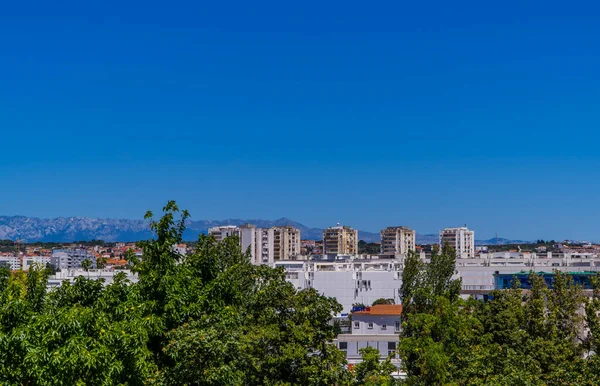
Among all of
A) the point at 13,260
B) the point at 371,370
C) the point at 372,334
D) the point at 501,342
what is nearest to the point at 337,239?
the point at 13,260

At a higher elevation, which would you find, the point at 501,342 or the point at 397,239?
the point at 397,239

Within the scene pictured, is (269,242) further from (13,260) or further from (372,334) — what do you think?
(372,334)

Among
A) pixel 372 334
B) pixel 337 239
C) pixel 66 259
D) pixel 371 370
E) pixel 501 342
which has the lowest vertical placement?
pixel 372 334

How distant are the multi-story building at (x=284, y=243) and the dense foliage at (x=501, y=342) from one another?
368 ft

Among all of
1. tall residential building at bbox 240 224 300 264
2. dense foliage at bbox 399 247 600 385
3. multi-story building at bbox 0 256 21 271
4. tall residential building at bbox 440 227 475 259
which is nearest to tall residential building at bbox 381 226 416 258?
tall residential building at bbox 440 227 475 259

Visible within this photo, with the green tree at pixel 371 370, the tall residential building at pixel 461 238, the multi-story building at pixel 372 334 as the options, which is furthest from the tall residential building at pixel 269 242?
the green tree at pixel 371 370

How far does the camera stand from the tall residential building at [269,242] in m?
121

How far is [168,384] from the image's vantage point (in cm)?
1494

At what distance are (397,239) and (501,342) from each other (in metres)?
132

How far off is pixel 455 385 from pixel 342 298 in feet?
152

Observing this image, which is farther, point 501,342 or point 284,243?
point 284,243

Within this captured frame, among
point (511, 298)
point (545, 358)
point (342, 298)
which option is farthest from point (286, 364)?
point (342, 298)

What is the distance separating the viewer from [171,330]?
1577cm

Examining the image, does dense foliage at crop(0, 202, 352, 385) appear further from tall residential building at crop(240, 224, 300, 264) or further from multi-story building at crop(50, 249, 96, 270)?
multi-story building at crop(50, 249, 96, 270)
